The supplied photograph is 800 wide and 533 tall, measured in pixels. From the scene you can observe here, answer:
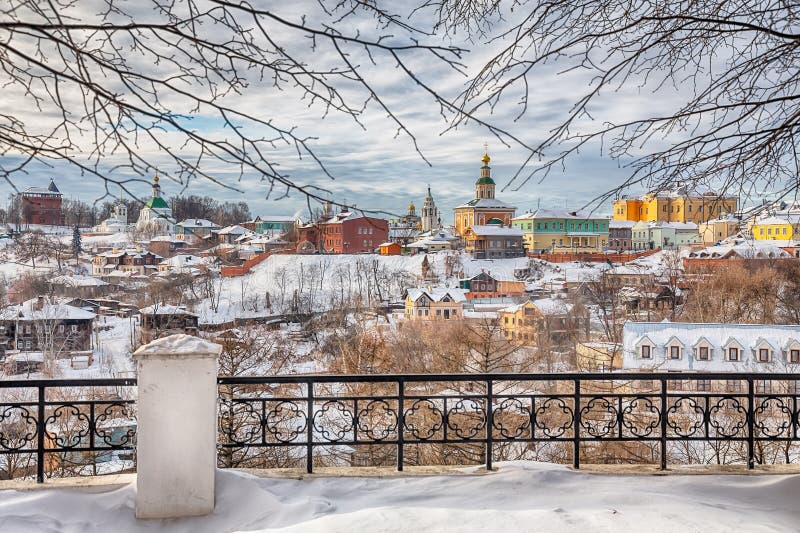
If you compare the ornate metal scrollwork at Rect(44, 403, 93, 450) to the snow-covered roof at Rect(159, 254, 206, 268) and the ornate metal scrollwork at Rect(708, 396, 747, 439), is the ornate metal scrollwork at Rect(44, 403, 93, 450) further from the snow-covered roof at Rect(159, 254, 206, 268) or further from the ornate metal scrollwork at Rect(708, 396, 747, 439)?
the snow-covered roof at Rect(159, 254, 206, 268)

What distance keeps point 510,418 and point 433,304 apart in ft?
67.9

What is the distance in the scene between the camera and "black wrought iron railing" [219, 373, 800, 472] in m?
4.11

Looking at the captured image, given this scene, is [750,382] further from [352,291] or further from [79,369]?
[352,291]

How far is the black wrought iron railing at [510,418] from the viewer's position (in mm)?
4113

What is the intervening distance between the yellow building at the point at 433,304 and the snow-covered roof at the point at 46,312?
16311mm

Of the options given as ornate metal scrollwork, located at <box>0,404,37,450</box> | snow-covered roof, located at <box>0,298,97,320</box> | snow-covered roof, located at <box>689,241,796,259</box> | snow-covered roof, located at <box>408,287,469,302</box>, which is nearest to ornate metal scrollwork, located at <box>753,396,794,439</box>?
ornate metal scrollwork, located at <box>0,404,37,450</box>

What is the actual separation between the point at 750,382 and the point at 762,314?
103ft

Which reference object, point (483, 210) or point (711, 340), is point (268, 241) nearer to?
point (483, 210)

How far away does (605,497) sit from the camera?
3.53 m

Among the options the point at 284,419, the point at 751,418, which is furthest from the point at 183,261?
the point at 751,418

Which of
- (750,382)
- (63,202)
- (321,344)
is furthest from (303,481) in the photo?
(321,344)

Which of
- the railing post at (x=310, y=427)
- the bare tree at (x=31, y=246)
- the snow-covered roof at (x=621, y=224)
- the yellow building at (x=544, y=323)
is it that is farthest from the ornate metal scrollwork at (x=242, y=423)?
the snow-covered roof at (x=621, y=224)

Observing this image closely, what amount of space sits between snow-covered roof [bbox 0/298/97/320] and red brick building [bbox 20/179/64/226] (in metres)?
29.0

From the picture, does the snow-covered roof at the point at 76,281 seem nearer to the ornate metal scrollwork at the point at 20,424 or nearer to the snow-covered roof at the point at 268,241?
the snow-covered roof at the point at 268,241
